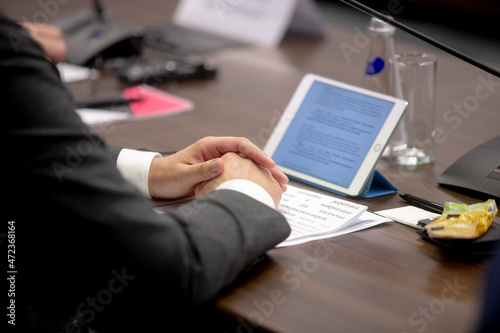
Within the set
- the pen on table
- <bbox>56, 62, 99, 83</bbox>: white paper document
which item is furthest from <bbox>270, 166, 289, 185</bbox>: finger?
<bbox>56, 62, 99, 83</bbox>: white paper document

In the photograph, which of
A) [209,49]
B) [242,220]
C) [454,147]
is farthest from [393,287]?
[209,49]

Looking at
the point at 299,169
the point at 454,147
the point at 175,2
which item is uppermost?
the point at 454,147

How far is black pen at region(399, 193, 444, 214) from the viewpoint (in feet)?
3.51

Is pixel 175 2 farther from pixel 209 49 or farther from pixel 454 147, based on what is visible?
pixel 454 147

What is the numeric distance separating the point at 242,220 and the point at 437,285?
0.89 ft

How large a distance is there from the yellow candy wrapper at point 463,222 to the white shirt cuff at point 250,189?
0.79ft

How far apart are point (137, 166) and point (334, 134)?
1.19 ft

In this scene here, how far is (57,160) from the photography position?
30.3 inches

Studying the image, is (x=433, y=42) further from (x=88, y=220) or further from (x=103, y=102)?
(x=103, y=102)

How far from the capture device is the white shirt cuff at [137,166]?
114cm

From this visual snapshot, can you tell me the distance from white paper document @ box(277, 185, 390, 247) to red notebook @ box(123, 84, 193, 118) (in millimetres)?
586

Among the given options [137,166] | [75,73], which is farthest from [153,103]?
[137,166]

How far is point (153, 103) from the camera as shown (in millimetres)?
1687

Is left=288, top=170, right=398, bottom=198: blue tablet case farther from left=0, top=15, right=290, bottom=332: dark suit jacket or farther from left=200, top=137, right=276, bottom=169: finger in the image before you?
left=0, top=15, right=290, bottom=332: dark suit jacket
